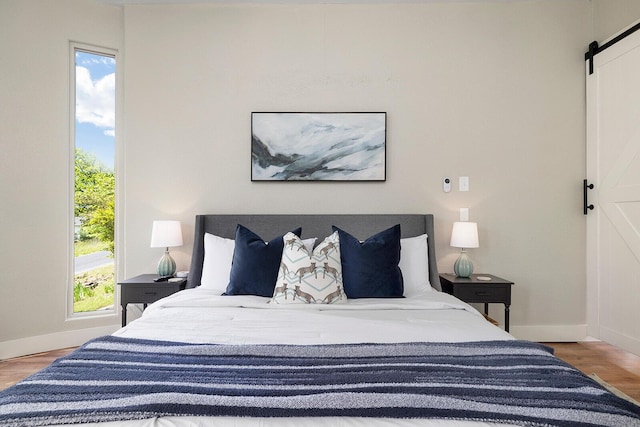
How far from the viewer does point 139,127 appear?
329 centimetres

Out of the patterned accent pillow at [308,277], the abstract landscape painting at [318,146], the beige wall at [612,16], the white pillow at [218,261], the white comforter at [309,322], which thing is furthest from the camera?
the abstract landscape painting at [318,146]

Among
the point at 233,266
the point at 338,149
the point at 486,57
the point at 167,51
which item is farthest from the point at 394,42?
the point at 233,266

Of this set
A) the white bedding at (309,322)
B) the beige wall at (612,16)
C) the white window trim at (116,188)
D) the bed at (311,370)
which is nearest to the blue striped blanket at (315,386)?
the bed at (311,370)

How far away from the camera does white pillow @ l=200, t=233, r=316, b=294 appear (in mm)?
2703

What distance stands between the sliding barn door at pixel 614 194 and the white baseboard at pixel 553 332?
110 mm

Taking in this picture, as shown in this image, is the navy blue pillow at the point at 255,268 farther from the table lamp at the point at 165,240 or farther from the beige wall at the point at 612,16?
the beige wall at the point at 612,16

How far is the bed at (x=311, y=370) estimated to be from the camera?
1.00 meters

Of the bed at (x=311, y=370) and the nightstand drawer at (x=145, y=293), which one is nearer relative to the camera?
the bed at (x=311, y=370)

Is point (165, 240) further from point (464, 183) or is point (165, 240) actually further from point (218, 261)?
point (464, 183)

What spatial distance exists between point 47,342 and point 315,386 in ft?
10.1

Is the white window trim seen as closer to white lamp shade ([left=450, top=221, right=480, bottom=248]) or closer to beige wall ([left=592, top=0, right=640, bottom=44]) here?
white lamp shade ([left=450, top=221, right=480, bottom=248])

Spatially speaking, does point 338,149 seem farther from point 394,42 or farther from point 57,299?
point 57,299

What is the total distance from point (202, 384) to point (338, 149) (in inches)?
96.4

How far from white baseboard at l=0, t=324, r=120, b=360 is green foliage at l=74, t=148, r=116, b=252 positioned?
75 cm
